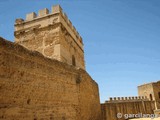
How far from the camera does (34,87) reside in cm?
616

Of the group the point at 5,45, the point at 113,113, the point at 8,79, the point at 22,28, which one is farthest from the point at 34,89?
the point at 113,113

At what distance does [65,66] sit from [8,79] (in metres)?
3.29

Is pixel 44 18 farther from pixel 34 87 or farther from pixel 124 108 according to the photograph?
pixel 124 108

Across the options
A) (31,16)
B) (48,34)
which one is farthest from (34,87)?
(31,16)

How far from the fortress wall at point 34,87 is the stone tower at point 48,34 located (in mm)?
3479

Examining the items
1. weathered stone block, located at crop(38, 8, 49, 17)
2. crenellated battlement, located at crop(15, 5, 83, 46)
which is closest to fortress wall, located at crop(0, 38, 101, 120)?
crenellated battlement, located at crop(15, 5, 83, 46)

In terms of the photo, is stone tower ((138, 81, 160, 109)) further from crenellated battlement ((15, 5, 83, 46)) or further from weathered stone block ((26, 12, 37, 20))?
weathered stone block ((26, 12, 37, 20))

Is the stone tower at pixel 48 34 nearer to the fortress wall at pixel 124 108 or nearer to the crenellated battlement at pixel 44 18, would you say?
the crenellated battlement at pixel 44 18

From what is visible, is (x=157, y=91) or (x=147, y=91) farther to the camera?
(x=147, y=91)

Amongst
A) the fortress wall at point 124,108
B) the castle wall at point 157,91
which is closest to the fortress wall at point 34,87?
the fortress wall at point 124,108

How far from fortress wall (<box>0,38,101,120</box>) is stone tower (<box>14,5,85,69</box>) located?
11.4ft

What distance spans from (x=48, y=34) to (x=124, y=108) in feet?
49.3

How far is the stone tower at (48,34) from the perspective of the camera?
1172cm

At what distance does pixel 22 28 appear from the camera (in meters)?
13.2
